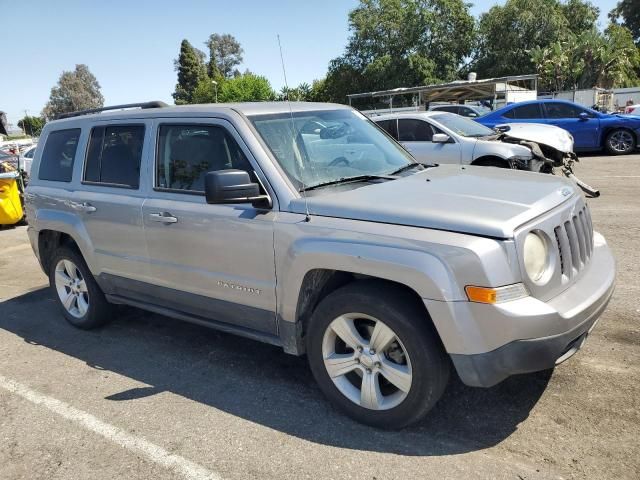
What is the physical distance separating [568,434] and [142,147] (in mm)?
3435

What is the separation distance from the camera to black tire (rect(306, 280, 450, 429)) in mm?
2922

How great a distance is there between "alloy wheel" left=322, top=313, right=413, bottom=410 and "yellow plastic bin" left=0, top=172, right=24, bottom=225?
31.2 ft

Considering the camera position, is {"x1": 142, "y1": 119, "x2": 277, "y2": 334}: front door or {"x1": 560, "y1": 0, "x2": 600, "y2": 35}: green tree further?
{"x1": 560, "y1": 0, "x2": 600, "y2": 35}: green tree

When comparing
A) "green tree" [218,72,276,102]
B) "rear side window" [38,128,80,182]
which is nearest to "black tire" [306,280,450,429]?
"rear side window" [38,128,80,182]

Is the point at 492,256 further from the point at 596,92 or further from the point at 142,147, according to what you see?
the point at 596,92

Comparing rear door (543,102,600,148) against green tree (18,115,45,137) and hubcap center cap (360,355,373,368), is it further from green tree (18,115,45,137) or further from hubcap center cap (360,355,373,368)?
green tree (18,115,45,137)

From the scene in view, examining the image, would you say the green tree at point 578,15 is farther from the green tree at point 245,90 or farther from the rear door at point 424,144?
the rear door at point 424,144

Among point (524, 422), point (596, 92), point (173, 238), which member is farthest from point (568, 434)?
point (596, 92)

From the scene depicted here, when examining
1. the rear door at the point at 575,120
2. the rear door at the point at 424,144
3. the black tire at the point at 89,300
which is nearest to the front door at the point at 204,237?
the black tire at the point at 89,300

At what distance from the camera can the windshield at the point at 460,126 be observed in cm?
1050

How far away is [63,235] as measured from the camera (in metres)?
5.27

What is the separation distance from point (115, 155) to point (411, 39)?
48.6 meters

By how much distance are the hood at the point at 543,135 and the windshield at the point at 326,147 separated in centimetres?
707

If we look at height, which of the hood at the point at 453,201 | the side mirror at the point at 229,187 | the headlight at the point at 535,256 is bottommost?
the headlight at the point at 535,256
